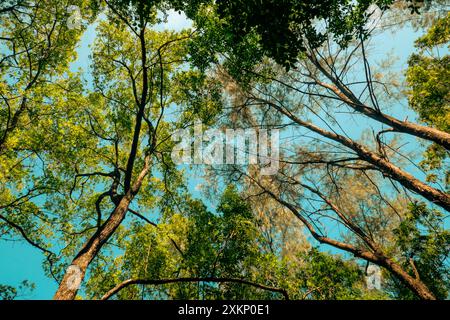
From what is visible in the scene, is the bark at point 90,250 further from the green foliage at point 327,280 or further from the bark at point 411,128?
the bark at point 411,128

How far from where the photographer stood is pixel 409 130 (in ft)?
23.4

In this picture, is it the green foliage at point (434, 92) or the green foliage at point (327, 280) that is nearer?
the green foliage at point (327, 280)

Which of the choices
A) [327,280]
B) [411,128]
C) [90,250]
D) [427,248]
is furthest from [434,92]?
[90,250]

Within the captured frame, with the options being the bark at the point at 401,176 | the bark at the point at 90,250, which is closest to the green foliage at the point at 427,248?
the bark at the point at 401,176

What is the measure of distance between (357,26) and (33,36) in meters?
10.5

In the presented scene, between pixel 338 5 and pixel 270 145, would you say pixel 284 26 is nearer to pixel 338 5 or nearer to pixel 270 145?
pixel 338 5

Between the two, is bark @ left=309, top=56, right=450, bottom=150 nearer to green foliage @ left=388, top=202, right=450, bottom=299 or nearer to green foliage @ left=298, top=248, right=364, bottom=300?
green foliage @ left=388, top=202, right=450, bottom=299

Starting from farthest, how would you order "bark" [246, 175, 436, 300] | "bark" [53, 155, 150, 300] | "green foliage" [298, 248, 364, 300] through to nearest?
"green foliage" [298, 248, 364, 300] < "bark" [246, 175, 436, 300] < "bark" [53, 155, 150, 300]

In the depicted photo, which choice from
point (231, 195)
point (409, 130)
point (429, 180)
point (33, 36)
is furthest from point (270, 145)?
point (33, 36)

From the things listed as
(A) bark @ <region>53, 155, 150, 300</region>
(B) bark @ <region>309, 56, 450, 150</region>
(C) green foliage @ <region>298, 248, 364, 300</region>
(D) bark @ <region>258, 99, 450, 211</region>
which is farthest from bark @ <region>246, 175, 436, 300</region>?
(A) bark @ <region>53, 155, 150, 300</region>

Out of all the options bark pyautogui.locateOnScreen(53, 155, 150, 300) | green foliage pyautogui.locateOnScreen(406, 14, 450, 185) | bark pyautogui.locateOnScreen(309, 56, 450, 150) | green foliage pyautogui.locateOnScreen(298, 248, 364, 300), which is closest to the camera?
bark pyautogui.locateOnScreen(53, 155, 150, 300)

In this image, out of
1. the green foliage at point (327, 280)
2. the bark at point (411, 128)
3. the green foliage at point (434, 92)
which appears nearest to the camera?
the green foliage at point (327, 280)

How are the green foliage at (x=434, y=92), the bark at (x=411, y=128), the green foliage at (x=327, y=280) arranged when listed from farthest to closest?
the green foliage at (x=434, y=92)
the bark at (x=411, y=128)
the green foliage at (x=327, y=280)

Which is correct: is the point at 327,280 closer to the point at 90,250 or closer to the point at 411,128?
the point at 411,128
